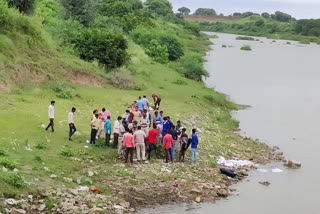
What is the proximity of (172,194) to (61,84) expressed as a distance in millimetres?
16109

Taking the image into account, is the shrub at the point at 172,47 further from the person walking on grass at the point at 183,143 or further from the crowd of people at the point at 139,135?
the person walking on grass at the point at 183,143

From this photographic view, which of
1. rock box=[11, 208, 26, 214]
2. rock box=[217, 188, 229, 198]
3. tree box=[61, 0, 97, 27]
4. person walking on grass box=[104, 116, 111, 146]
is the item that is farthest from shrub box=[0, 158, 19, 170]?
tree box=[61, 0, 97, 27]

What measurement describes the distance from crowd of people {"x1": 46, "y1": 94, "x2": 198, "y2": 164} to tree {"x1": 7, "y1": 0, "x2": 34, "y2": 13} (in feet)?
64.1

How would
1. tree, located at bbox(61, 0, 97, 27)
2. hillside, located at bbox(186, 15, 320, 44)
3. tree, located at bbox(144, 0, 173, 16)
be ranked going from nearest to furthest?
tree, located at bbox(61, 0, 97, 27) < hillside, located at bbox(186, 15, 320, 44) < tree, located at bbox(144, 0, 173, 16)

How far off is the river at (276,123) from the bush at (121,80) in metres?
8.37

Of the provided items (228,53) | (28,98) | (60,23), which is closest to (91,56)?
(60,23)

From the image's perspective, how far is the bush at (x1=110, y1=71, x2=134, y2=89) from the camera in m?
36.4

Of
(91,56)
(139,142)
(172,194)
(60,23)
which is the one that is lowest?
(172,194)

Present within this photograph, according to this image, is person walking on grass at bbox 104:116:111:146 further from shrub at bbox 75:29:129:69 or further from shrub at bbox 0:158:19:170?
shrub at bbox 75:29:129:69

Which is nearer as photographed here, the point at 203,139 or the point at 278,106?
the point at 203,139

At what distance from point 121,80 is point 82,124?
12436 mm

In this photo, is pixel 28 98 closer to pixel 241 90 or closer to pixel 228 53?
pixel 241 90

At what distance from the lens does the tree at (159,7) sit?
140m

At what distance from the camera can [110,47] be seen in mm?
38062
